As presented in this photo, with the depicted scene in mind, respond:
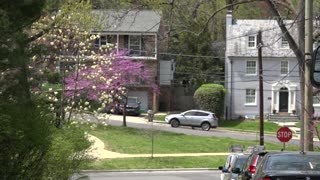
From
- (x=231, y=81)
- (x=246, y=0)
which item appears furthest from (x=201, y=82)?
(x=246, y=0)

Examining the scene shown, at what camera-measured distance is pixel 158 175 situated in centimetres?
2855

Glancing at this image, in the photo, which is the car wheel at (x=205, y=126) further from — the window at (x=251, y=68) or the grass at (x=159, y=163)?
the grass at (x=159, y=163)

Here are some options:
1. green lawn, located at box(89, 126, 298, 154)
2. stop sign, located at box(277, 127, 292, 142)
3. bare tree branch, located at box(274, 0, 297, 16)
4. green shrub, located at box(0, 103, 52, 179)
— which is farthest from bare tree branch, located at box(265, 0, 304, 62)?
green lawn, located at box(89, 126, 298, 154)

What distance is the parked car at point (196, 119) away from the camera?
1933 inches

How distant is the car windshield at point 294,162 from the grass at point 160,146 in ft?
62.5

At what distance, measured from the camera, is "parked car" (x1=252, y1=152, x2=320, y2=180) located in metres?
9.56

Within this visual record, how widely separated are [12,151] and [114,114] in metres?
49.4

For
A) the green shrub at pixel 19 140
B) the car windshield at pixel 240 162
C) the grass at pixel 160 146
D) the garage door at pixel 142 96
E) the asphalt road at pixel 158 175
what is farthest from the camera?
the garage door at pixel 142 96

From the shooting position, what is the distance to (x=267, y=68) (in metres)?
58.6

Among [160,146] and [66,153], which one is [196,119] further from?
[66,153]

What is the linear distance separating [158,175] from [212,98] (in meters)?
28.7

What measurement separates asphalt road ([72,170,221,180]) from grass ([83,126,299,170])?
94 centimetres

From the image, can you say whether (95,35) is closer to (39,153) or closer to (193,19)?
(193,19)

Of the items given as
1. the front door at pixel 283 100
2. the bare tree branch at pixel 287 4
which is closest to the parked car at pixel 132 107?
the front door at pixel 283 100
